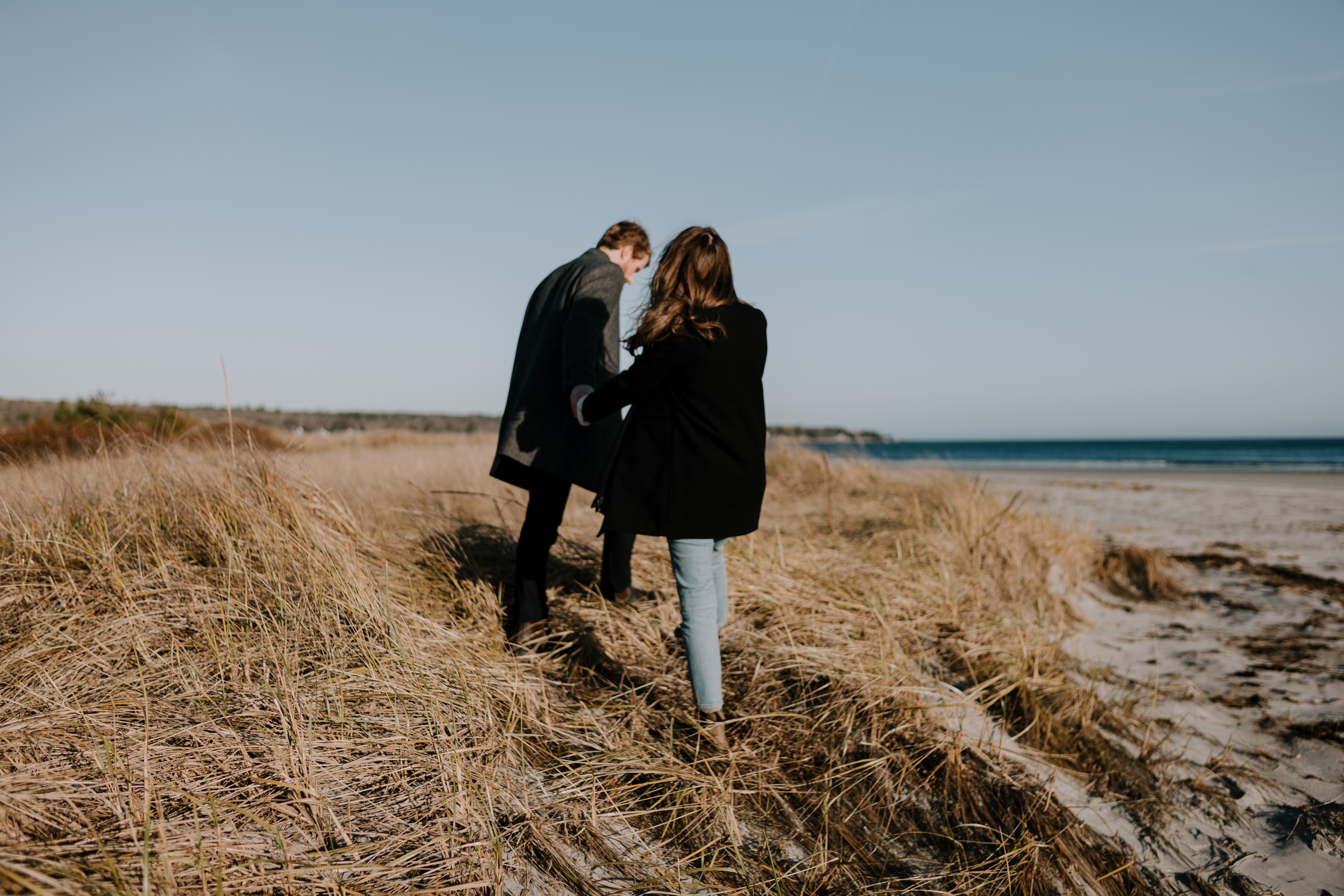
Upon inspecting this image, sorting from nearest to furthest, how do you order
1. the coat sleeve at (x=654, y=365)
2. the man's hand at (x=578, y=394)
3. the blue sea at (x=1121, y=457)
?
the coat sleeve at (x=654, y=365), the man's hand at (x=578, y=394), the blue sea at (x=1121, y=457)

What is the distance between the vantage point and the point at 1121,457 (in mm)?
45344

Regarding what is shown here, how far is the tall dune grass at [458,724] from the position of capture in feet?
4.55

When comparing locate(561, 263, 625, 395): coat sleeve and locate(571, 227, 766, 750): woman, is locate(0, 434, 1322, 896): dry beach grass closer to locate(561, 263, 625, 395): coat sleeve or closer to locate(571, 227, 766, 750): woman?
locate(571, 227, 766, 750): woman

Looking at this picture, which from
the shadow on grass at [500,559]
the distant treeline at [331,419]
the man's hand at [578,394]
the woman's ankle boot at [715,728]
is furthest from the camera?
the distant treeline at [331,419]

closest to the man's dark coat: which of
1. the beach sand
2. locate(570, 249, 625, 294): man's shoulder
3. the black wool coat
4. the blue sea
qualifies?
locate(570, 249, 625, 294): man's shoulder

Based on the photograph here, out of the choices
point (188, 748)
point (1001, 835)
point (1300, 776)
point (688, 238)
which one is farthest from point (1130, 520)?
point (188, 748)

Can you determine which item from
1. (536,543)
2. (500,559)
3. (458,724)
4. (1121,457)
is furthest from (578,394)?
(1121,457)

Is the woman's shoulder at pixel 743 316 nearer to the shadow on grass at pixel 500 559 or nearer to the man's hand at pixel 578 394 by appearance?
the man's hand at pixel 578 394

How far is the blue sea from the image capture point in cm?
871

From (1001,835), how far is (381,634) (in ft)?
6.44

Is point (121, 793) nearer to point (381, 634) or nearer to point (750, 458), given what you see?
point (381, 634)

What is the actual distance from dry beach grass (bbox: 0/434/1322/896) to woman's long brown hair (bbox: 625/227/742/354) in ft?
4.11

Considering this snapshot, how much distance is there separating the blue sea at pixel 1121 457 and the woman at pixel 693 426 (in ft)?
13.5

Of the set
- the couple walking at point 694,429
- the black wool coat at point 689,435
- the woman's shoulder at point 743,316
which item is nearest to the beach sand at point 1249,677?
the couple walking at point 694,429
